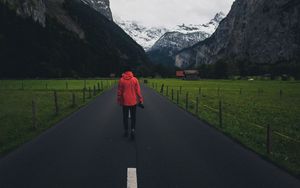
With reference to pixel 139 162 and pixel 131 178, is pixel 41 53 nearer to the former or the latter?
pixel 139 162

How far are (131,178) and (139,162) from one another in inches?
49.9

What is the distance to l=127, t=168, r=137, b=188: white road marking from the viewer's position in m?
5.97

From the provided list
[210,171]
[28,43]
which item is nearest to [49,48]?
[28,43]

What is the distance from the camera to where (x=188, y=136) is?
1121 centimetres

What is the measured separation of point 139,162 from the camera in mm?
7645

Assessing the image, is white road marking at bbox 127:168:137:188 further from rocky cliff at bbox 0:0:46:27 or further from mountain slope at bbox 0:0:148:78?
rocky cliff at bbox 0:0:46:27

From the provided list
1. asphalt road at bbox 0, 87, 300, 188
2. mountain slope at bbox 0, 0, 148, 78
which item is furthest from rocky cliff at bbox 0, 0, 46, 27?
asphalt road at bbox 0, 87, 300, 188

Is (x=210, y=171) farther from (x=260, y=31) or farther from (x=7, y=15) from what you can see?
(x=260, y=31)

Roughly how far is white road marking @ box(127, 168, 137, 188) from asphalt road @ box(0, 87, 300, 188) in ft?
0.28

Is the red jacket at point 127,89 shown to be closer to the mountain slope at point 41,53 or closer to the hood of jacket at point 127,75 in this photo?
the hood of jacket at point 127,75

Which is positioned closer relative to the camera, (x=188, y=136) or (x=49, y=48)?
(x=188, y=136)

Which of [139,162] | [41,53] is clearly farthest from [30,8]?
[139,162]

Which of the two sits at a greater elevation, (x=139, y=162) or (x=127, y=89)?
(x=127, y=89)

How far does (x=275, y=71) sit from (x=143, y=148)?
146013 millimetres
